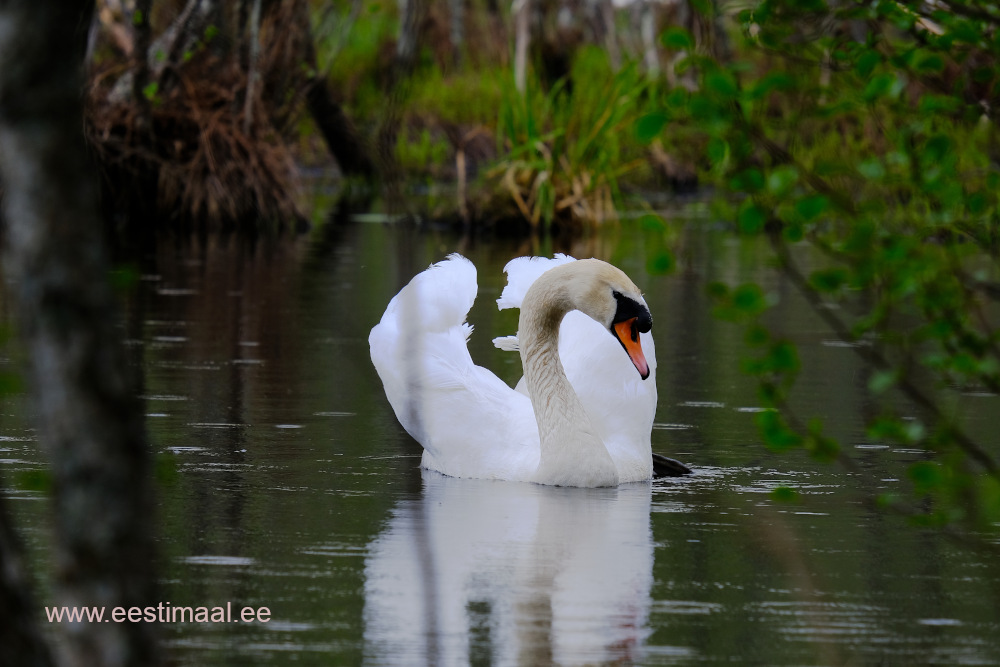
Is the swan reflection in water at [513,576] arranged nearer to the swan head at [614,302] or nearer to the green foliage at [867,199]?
the swan head at [614,302]

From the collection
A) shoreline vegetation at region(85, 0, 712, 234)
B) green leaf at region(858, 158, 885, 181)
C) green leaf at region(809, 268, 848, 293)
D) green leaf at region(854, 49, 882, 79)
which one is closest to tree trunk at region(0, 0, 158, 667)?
green leaf at region(809, 268, 848, 293)

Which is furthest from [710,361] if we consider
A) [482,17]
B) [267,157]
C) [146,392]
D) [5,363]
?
[482,17]

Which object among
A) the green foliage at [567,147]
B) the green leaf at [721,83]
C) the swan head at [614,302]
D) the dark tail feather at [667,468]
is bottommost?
the dark tail feather at [667,468]

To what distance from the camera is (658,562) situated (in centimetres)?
536

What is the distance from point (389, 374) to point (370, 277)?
7.47m

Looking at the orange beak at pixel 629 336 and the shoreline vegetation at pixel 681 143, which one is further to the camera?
the orange beak at pixel 629 336

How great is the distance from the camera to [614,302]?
6984 mm

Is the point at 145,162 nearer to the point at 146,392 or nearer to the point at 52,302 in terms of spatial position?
the point at 146,392

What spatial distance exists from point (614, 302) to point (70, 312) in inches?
204

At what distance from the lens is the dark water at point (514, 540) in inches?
171

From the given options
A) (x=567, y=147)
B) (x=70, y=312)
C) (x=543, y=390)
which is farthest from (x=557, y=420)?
(x=567, y=147)

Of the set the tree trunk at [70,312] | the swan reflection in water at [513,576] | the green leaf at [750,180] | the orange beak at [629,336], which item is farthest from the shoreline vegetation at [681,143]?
the swan reflection in water at [513,576]

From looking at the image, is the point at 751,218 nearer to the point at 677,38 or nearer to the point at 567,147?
the point at 677,38

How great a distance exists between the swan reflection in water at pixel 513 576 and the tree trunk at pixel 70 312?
174 centimetres
